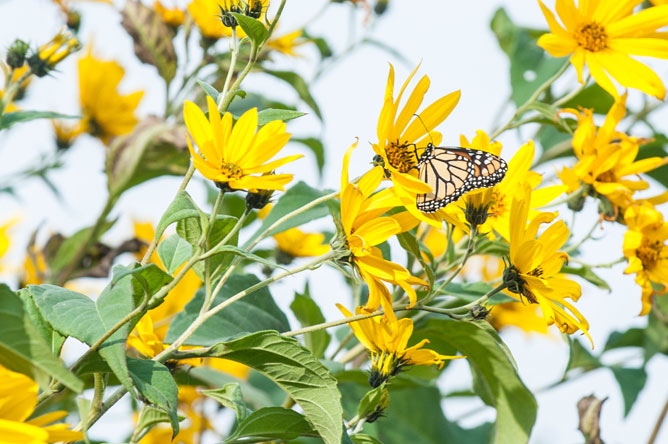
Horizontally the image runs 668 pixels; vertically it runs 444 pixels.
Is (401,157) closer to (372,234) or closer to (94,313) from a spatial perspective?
(372,234)

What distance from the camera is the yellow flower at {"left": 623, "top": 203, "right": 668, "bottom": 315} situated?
0.86m

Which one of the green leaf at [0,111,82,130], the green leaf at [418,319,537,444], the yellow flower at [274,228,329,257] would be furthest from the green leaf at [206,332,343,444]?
the yellow flower at [274,228,329,257]

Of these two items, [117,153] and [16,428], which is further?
[117,153]

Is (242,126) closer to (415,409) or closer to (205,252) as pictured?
(205,252)

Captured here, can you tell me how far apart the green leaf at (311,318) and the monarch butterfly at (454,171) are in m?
0.27

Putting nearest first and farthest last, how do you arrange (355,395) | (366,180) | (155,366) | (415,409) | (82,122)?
(155,366)
(366,180)
(355,395)
(415,409)
(82,122)

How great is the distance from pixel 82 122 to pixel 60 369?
1074 millimetres

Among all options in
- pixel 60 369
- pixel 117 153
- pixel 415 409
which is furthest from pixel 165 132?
pixel 60 369

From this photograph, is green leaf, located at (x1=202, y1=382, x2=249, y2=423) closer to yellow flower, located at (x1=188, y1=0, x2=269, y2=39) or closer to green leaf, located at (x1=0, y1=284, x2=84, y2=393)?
green leaf, located at (x1=0, y1=284, x2=84, y2=393)

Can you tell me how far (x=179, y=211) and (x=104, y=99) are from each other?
0.88 meters

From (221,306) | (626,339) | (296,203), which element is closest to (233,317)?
(296,203)

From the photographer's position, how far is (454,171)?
29.7 inches

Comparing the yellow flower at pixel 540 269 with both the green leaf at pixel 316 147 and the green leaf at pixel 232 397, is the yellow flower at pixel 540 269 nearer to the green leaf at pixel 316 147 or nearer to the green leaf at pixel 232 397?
the green leaf at pixel 232 397

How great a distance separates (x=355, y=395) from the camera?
1.14m
